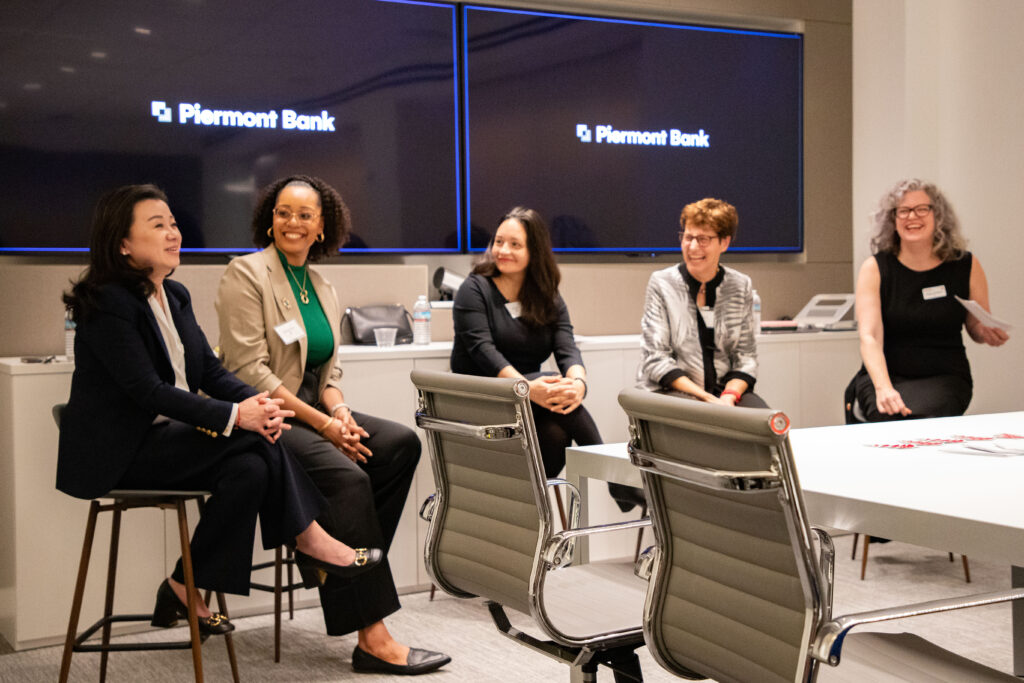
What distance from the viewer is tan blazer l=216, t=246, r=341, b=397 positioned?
364 centimetres

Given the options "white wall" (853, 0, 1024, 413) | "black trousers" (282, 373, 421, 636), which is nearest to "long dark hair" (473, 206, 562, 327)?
"black trousers" (282, 373, 421, 636)

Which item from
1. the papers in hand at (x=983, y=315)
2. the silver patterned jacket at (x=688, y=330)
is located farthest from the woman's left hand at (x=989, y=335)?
the silver patterned jacket at (x=688, y=330)

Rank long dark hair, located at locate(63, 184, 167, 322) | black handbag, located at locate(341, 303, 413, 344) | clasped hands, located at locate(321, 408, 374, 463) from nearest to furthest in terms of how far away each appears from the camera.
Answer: long dark hair, located at locate(63, 184, 167, 322), clasped hands, located at locate(321, 408, 374, 463), black handbag, located at locate(341, 303, 413, 344)

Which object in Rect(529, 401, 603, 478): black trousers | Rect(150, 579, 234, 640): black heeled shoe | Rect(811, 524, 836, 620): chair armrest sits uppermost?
Rect(811, 524, 836, 620): chair armrest

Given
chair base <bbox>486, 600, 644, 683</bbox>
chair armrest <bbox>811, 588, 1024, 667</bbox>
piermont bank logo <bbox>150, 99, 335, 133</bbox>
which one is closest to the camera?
chair armrest <bbox>811, 588, 1024, 667</bbox>

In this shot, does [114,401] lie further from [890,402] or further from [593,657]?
[890,402]

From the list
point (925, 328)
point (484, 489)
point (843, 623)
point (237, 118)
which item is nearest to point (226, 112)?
point (237, 118)

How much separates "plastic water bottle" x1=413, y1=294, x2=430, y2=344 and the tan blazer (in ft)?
2.80

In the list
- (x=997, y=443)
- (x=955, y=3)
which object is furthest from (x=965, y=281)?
(x=997, y=443)

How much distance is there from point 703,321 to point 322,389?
4.98 ft

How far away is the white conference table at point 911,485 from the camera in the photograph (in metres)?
1.71

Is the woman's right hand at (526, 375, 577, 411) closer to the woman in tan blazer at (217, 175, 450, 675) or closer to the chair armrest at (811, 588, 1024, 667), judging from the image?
the woman in tan blazer at (217, 175, 450, 675)

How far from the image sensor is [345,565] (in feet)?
10.6

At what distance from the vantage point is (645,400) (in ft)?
5.93
